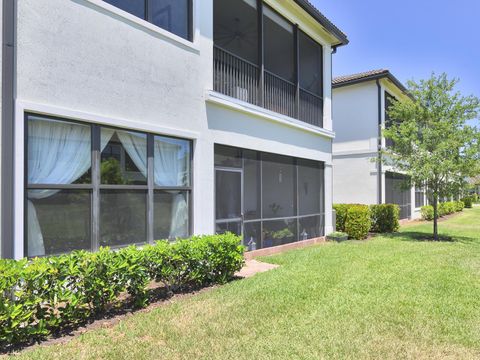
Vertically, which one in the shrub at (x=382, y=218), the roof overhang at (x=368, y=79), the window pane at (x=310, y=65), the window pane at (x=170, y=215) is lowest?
the shrub at (x=382, y=218)

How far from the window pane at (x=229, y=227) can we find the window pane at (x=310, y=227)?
326 centimetres

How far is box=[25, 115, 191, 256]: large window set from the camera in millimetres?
5410

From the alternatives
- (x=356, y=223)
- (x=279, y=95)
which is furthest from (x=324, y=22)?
(x=356, y=223)

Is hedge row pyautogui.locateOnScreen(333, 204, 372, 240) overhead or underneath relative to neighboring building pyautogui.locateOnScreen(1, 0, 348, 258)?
underneath

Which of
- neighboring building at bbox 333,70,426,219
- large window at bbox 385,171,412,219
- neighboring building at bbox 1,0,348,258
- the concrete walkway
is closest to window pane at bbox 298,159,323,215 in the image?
neighboring building at bbox 1,0,348,258

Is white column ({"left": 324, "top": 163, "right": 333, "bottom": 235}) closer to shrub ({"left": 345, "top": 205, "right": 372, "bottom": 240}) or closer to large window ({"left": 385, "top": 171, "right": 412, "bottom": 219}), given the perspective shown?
shrub ({"left": 345, "top": 205, "right": 372, "bottom": 240})

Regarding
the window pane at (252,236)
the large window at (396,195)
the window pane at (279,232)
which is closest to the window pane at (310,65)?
the window pane at (279,232)

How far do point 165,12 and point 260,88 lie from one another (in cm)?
377

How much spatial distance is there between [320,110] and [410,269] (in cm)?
720

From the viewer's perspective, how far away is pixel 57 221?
5.57 m

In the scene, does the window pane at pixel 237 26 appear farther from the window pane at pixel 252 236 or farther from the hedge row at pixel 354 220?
the hedge row at pixel 354 220

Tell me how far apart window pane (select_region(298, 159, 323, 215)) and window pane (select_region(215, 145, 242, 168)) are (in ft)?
11.1

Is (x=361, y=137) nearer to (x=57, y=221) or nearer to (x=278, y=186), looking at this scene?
(x=278, y=186)

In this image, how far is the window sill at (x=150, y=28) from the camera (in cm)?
621
